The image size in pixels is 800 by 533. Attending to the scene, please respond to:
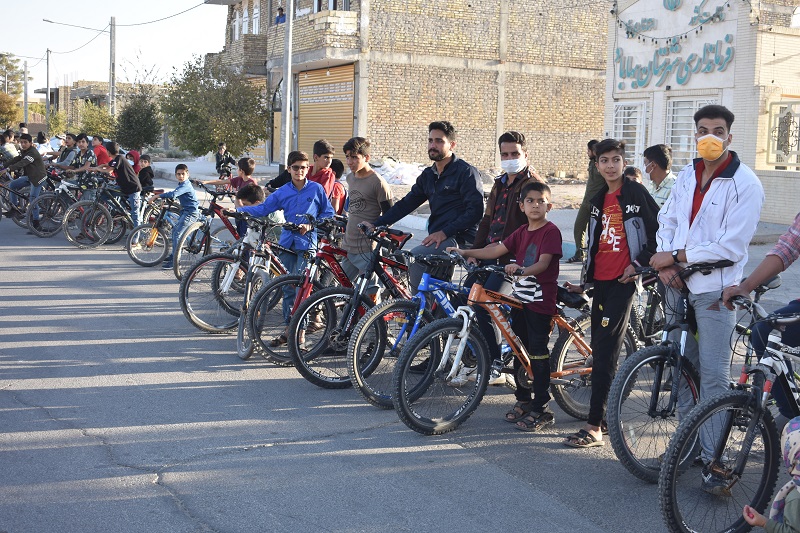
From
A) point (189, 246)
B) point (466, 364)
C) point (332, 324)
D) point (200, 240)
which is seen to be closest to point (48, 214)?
point (189, 246)

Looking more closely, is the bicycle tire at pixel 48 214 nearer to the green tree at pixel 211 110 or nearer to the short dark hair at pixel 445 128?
the short dark hair at pixel 445 128

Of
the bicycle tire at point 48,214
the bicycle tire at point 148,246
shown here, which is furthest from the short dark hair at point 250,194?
the bicycle tire at point 48,214

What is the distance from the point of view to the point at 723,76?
61.0ft

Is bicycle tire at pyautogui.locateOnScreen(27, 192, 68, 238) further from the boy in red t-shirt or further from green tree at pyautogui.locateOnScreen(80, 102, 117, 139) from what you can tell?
green tree at pyautogui.locateOnScreen(80, 102, 117, 139)

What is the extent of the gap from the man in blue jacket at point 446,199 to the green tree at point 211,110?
23.9m

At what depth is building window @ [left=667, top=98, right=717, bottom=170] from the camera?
63.6ft

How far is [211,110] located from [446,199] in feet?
81.3

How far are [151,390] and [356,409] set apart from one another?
166 cm

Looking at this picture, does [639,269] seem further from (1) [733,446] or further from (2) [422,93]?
(2) [422,93]

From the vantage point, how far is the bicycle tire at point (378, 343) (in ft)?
21.7

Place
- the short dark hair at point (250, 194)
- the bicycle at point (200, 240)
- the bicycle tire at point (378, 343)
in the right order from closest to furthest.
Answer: the bicycle tire at point (378, 343) → the short dark hair at point (250, 194) → the bicycle at point (200, 240)

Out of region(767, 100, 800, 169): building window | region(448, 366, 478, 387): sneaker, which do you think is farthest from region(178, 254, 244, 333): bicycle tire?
region(767, 100, 800, 169): building window

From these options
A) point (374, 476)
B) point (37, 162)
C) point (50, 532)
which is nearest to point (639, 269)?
point (374, 476)

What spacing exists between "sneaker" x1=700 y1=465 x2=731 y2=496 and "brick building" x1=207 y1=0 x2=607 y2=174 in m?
26.8
